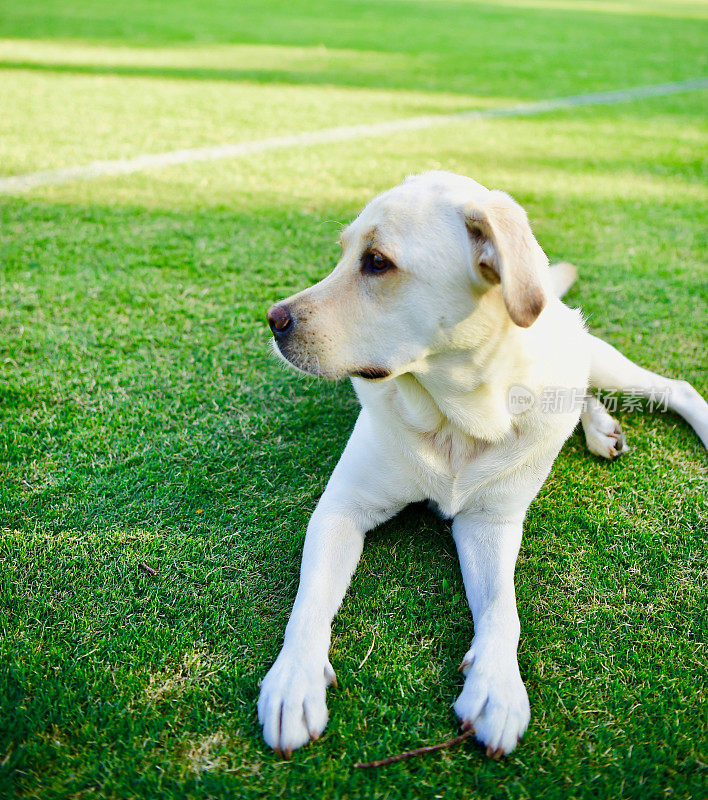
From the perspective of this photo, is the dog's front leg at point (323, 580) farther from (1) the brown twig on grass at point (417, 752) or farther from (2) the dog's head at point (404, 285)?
(2) the dog's head at point (404, 285)

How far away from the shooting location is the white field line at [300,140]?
229 inches

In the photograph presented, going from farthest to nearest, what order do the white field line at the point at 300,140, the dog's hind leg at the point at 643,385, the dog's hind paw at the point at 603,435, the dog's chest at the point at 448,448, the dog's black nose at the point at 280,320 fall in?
the white field line at the point at 300,140 < the dog's hind leg at the point at 643,385 < the dog's hind paw at the point at 603,435 < the dog's chest at the point at 448,448 < the dog's black nose at the point at 280,320

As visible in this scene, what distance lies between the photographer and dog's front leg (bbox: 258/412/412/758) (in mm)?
1902

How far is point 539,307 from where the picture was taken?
1.94 metres

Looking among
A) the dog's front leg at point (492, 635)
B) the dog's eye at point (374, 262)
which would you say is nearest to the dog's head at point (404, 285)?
the dog's eye at point (374, 262)

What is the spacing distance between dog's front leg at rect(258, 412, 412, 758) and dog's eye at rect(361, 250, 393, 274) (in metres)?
0.61

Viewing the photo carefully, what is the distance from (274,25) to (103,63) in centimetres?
589

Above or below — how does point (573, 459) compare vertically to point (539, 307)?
below

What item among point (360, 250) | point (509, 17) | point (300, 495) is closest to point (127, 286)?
point (300, 495)

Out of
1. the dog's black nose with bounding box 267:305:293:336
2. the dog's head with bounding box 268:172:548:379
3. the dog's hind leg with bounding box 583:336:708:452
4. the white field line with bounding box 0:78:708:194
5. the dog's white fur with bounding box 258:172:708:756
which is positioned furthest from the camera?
the white field line with bounding box 0:78:708:194

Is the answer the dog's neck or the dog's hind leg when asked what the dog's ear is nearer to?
the dog's neck

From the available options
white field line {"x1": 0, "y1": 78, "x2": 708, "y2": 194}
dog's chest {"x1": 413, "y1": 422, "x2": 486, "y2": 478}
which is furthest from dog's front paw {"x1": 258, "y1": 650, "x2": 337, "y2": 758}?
white field line {"x1": 0, "y1": 78, "x2": 708, "y2": 194}

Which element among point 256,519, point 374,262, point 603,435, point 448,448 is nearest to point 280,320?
point 374,262

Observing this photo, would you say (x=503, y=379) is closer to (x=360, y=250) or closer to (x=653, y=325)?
(x=360, y=250)
